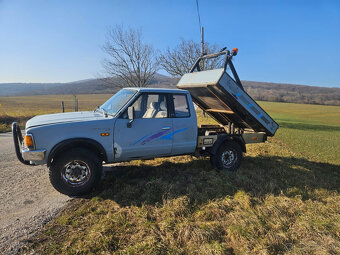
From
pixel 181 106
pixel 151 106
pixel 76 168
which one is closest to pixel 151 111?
pixel 151 106

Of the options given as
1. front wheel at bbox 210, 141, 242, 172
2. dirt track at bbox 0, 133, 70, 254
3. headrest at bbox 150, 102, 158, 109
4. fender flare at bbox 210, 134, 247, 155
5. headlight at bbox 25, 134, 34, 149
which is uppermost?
headrest at bbox 150, 102, 158, 109

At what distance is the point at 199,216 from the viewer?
11.3 feet

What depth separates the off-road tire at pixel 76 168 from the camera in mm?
3896

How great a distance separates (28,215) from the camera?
11.5ft

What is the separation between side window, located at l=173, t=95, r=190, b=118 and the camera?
493 cm

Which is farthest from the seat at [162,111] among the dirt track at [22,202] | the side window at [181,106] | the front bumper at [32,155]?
the dirt track at [22,202]

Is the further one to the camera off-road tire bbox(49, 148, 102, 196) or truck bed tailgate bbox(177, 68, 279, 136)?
truck bed tailgate bbox(177, 68, 279, 136)

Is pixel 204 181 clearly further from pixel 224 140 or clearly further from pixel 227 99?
pixel 227 99

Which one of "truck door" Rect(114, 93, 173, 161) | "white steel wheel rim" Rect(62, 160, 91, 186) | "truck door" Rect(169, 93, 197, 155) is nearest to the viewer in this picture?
"white steel wheel rim" Rect(62, 160, 91, 186)

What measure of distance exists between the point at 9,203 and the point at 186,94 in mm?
4042

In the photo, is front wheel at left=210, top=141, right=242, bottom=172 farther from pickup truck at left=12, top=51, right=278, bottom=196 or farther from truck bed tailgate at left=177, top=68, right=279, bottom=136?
truck bed tailgate at left=177, top=68, right=279, bottom=136

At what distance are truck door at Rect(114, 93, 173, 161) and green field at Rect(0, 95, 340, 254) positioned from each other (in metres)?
0.65

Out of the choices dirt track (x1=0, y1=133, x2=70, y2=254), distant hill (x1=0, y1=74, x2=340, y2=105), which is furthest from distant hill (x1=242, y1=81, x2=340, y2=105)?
dirt track (x1=0, y1=133, x2=70, y2=254)

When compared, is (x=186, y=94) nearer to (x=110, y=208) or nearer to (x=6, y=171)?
(x=110, y=208)
